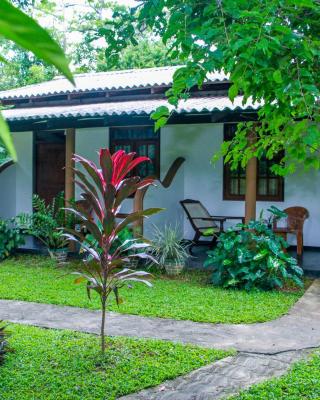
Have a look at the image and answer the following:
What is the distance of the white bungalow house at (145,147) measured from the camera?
9.73 m

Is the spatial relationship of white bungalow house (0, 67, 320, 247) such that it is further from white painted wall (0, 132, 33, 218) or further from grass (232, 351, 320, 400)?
grass (232, 351, 320, 400)

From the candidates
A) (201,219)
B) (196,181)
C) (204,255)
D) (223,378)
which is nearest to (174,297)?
(223,378)

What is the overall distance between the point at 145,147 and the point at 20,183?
3.56 metres

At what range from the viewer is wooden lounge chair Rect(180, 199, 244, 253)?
975 cm

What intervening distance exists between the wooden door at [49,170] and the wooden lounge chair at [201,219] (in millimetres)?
3590

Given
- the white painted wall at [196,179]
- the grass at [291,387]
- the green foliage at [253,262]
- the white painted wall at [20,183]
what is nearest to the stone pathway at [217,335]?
the grass at [291,387]

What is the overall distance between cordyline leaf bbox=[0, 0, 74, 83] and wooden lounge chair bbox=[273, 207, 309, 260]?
27.3 feet

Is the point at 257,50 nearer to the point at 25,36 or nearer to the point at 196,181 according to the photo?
the point at 25,36

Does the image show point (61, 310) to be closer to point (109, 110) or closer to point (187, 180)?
point (109, 110)

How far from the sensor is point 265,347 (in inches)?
180

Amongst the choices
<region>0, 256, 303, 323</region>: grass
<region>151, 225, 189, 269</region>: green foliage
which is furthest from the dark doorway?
<region>151, 225, 189, 269</region>: green foliage

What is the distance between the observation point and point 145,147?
36.9 feet

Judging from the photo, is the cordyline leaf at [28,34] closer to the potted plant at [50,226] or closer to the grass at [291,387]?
the grass at [291,387]

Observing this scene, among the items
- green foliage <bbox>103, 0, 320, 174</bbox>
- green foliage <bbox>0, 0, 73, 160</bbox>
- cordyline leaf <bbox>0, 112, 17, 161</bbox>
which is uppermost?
green foliage <bbox>103, 0, 320, 174</bbox>
